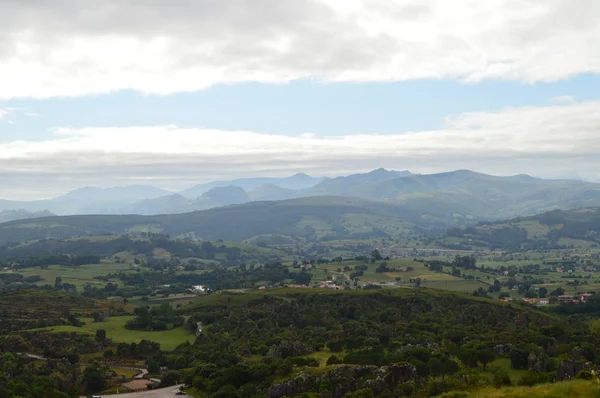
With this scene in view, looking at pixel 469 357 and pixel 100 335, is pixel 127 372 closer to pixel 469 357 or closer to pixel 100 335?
pixel 100 335

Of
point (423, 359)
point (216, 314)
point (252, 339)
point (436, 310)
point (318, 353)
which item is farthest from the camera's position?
point (216, 314)

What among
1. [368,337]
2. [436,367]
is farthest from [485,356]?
[368,337]

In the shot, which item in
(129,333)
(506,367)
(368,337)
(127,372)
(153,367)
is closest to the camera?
(506,367)

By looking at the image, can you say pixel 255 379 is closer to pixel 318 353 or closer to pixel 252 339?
pixel 318 353

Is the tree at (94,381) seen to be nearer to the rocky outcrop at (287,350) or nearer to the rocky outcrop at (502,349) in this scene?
the rocky outcrop at (287,350)

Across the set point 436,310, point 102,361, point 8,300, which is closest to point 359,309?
point 436,310

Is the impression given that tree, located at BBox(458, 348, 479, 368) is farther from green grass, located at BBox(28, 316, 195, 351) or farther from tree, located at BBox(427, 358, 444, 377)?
green grass, located at BBox(28, 316, 195, 351)

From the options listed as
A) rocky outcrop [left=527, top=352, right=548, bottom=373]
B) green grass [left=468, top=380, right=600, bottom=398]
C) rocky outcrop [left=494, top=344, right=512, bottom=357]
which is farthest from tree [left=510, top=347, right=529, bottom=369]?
green grass [left=468, top=380, right=600, bottom=398]
